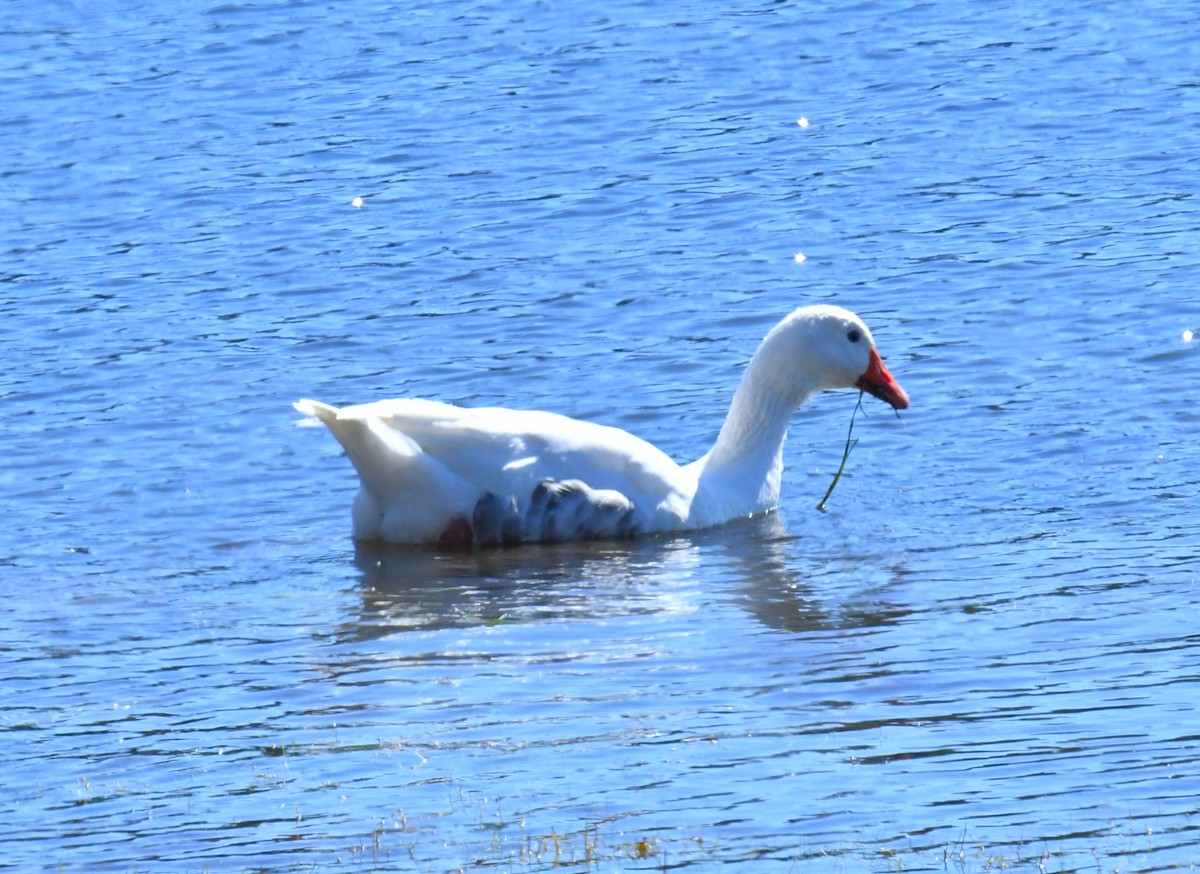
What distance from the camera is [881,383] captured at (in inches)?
487

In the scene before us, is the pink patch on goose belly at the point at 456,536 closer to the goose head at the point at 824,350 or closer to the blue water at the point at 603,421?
the blue water at the point at 603,421

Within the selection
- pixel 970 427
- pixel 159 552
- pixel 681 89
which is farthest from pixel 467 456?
pixel 681 89

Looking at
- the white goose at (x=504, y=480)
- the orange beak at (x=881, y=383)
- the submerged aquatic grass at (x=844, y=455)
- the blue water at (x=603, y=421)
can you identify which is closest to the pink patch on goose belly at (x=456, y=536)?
the white goose at (x=504, y=480)

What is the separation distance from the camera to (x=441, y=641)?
9586mm

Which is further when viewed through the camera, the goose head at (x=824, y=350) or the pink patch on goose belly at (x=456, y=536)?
the goose head at (x=824, y=350)

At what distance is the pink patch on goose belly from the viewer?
1134cm

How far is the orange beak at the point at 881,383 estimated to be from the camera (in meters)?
12.4

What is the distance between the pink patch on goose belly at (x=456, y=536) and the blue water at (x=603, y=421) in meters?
0.19

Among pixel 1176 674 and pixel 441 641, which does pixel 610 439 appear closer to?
pixel 441 641

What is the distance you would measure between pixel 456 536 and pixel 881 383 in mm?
2684

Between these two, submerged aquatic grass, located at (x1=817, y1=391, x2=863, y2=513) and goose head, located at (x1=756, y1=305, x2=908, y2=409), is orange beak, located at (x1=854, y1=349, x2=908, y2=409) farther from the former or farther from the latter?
submerged aquatic grass, located at (x1=817, y1=391, x2=863, y2=513)

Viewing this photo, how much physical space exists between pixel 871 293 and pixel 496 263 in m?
2.92

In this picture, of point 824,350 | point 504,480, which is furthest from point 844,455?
point 504,480

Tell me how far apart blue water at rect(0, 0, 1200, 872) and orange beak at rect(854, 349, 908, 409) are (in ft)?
1.31
